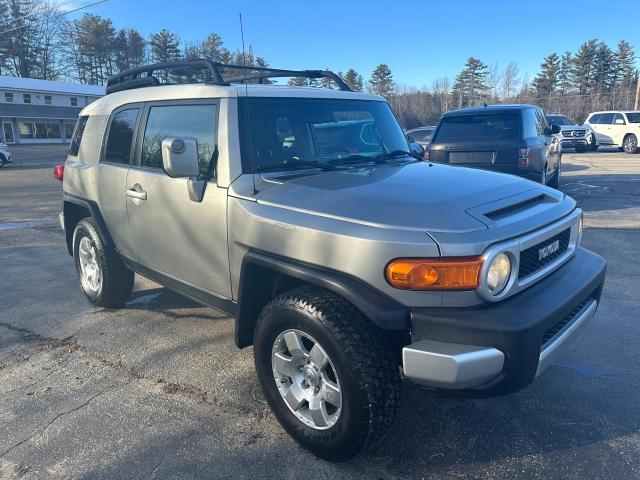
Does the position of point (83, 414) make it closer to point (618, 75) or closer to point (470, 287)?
point (470, 287)

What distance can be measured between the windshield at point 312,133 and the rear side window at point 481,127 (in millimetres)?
4741

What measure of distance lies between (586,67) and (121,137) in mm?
75963

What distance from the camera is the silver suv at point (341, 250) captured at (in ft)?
7.52

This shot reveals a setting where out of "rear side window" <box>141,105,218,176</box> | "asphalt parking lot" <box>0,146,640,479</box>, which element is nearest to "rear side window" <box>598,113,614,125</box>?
"asphalt parking lot" <box>0,146,640,479</box>

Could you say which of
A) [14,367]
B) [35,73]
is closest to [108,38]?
[35,73]

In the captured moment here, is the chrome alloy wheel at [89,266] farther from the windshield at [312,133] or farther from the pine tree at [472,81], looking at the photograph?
the pine tree at [472,81]

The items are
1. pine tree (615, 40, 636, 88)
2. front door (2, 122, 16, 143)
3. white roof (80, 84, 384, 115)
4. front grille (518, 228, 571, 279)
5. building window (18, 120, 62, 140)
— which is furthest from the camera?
pine tree (615, 40, 636, 88)

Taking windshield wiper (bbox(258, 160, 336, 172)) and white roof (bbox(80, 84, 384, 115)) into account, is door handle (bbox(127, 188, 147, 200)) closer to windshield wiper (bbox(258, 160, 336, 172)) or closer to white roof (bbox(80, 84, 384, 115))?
white roof (bbox(80, 84, 384, 115))

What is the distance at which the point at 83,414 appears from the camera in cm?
311

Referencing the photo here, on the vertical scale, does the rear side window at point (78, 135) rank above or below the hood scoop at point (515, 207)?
above

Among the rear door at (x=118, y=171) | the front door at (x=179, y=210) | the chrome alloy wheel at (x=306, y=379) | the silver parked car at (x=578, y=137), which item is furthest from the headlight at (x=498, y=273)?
the silver parked car at (x=578, y=137)

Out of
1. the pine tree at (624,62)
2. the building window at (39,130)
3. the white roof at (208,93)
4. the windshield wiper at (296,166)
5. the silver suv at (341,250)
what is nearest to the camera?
the silver suv at (341,250)

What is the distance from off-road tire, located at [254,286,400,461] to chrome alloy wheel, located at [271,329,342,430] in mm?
68

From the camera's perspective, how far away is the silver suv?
2291 mm
